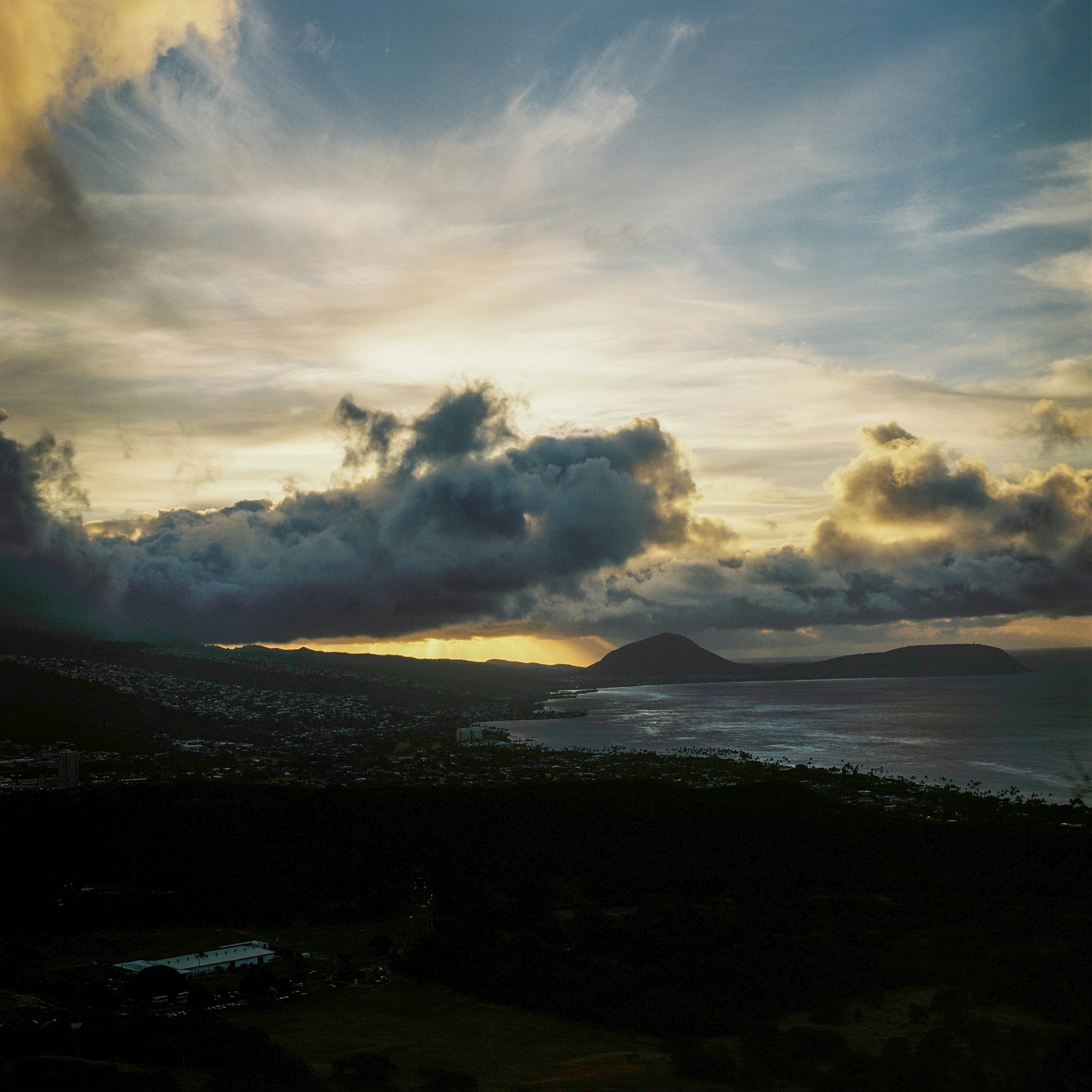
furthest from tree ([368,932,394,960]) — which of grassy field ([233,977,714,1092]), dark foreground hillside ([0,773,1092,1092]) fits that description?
grassy field ([233,977,714,1092])

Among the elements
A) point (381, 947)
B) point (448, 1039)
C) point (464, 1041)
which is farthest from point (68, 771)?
point (464, 1041)

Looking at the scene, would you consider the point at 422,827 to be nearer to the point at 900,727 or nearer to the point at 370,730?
the point at 370,730

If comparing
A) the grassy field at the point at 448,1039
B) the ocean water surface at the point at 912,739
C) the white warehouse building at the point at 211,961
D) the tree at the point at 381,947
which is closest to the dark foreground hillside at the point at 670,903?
the tree at the point at 381,947

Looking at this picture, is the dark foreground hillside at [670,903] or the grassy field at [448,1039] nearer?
the grassy field at [448,1039]

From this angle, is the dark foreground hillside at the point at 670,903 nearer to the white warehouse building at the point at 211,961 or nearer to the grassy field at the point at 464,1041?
the grassy field at the point at 464,1041

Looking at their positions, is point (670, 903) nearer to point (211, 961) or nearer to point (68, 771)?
point (211, 961)

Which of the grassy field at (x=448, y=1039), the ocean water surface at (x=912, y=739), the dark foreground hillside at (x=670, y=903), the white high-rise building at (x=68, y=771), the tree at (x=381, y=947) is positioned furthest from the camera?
the ocean water surface at (x=912, y=739)
